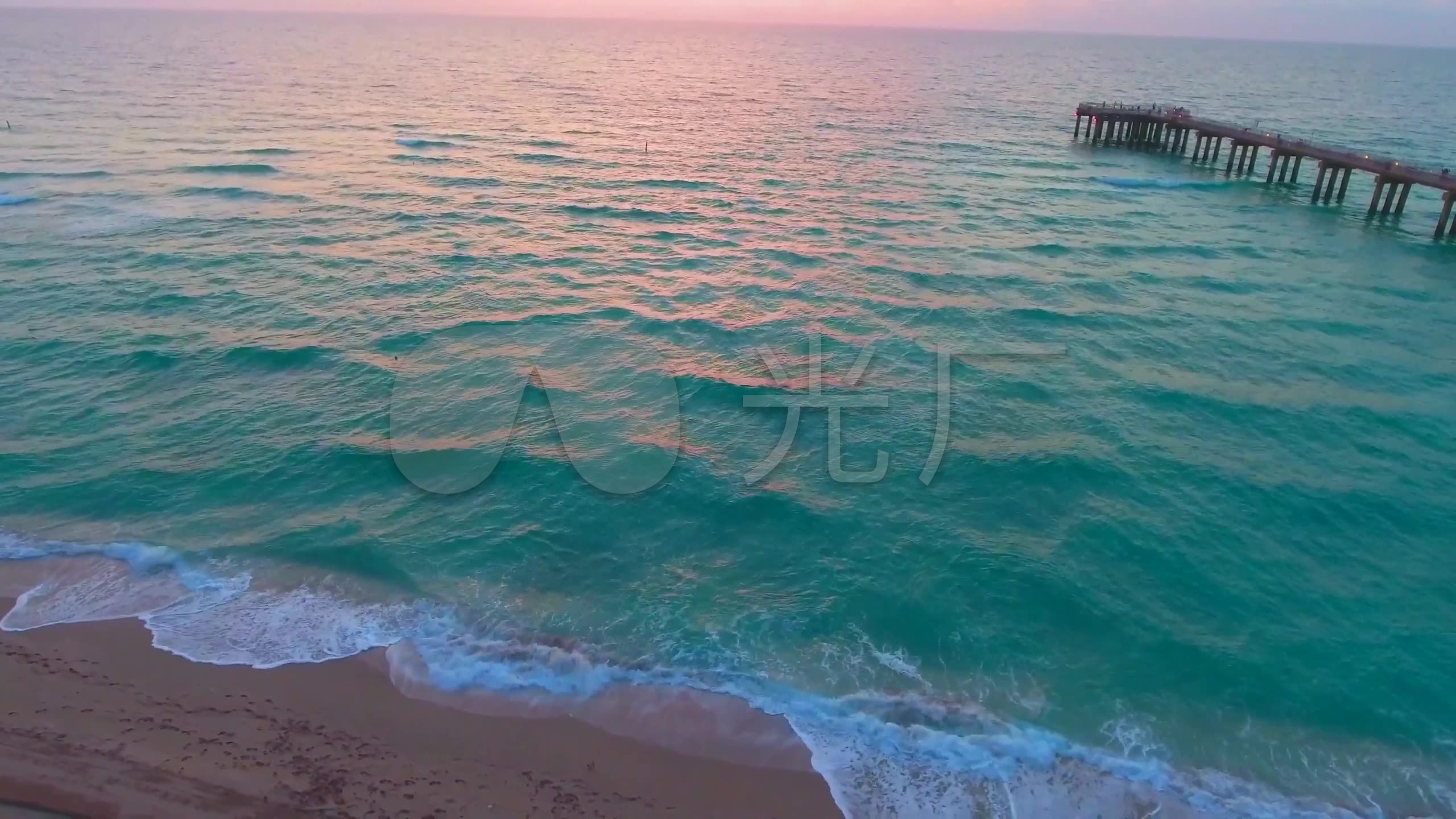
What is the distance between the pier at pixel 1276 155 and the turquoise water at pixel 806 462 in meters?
2.28

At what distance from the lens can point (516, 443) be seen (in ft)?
81.0

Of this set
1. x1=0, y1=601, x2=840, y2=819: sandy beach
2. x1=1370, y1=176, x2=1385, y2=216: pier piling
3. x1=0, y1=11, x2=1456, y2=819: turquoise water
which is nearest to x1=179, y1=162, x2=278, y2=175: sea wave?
x1=0, y1=11, x2=1456, y2=819: turquoise water

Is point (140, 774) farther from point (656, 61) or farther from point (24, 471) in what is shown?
point (656, 61)

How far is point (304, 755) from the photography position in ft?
46.0

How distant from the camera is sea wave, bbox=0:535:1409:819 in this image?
14312 millimetres

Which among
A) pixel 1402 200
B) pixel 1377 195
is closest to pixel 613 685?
pixel 1377 195

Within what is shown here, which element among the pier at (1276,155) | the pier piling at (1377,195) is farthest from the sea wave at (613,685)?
the pier piling at (1377,195)

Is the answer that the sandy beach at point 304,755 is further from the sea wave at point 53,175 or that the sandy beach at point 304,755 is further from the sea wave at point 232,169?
the sea wave at point 53,175

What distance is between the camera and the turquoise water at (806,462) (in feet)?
54.0

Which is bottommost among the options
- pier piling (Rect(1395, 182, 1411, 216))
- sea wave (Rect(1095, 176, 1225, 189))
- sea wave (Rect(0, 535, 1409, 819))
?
sea wave (Rect(0, 535, 1409, 819))

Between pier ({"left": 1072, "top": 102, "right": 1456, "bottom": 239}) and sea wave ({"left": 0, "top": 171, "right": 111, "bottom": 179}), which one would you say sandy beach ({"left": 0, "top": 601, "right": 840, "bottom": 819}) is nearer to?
sea wave ({"left": 0, "top": 171, "right": 111, "bottom": 179})

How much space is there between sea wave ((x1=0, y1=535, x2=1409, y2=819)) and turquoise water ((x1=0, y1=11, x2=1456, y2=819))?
0.09 m

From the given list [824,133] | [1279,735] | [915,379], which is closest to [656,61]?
[824,133]

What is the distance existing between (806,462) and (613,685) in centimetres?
1002
